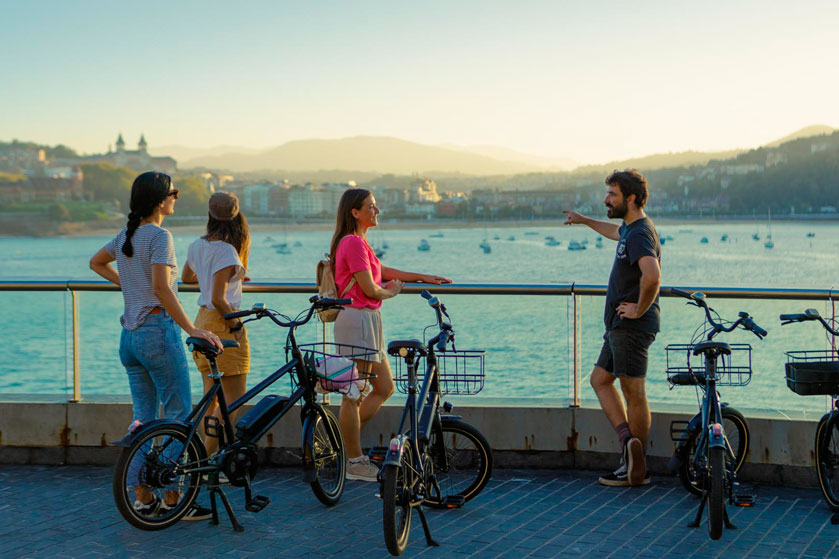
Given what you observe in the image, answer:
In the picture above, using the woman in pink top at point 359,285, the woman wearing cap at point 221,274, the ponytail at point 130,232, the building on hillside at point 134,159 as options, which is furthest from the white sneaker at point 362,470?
the building on hillside at point 134,159

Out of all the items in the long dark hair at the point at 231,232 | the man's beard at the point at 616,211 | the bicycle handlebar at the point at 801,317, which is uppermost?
the man's beard at the point at 616,211

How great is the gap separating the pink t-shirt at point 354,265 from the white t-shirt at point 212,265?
0.58 meters

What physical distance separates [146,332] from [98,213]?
4984 inches

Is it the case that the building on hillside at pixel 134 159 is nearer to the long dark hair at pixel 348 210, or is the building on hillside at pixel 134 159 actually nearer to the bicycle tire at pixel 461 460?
the long dark hair at pixel 348 210

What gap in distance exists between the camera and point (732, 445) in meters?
5.93

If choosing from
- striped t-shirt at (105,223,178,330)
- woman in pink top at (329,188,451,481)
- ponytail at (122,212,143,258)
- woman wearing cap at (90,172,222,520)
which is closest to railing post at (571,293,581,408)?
woman in pink top at (329,188,451,481)

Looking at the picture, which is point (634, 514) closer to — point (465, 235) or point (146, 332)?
point (146, 332)

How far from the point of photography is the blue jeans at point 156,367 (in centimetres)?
510

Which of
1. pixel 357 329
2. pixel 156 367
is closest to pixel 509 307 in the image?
pixel 357 329

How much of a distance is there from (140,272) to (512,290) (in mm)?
2584

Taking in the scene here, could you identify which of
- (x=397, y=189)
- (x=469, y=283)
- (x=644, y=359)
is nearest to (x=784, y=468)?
(x=644, y=359)

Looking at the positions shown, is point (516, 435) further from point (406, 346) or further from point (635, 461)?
point (406, 346)

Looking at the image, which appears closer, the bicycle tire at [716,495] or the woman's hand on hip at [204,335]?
the bicycle tire at [716,495]

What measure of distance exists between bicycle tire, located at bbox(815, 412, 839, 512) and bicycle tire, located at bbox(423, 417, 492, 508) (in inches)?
73.7
